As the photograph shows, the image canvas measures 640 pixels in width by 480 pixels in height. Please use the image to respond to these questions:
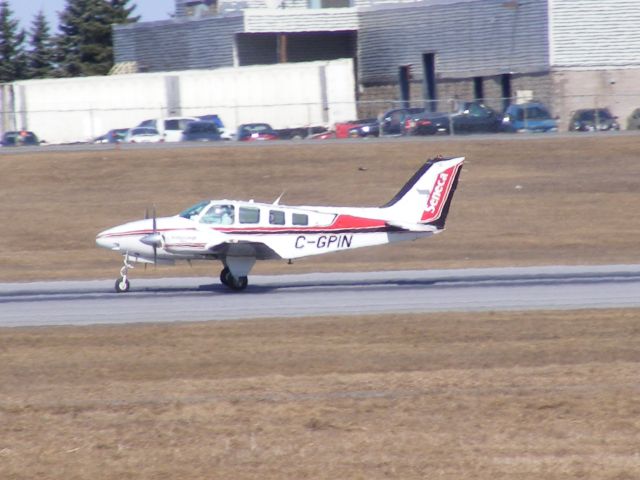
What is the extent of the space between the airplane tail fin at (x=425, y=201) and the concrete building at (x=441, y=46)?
98.1 feet

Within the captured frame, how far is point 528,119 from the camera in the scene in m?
51.0

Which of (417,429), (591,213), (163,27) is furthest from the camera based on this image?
(163,27)

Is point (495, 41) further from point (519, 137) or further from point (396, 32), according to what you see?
point (519, 137)

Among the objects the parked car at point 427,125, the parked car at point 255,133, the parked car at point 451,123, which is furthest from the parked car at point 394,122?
the parked car at point 255,133

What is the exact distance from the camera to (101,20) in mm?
90938

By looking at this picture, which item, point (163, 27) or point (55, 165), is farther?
point (163, 27)

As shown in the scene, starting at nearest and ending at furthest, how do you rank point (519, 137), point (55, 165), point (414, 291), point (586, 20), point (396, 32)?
point (414, 291) → point (55, 165) → point (519, 137) → point (586, 20) → point (396, 32)

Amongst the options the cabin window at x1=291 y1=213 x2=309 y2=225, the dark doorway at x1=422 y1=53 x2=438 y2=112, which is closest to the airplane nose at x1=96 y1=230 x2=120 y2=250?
the cabin window at x1=291 y1=213 x2=309 y2=225

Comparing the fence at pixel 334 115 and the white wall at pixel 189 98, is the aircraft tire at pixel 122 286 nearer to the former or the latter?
the fence at pixel 334 115

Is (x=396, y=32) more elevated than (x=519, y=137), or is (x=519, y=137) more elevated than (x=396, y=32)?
(x=396, y=32)

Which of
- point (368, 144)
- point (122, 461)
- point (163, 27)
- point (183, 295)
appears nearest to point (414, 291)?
point (183, 295)

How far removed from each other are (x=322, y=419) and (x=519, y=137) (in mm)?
37707

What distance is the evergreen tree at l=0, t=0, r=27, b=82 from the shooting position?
87.2m

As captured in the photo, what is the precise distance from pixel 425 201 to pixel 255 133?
27.7 meters
